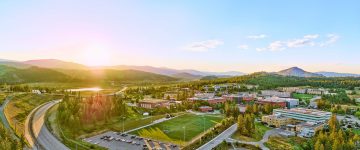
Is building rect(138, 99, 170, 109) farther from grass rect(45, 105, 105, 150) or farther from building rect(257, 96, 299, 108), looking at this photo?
building rect(257, 96, 299, 108)

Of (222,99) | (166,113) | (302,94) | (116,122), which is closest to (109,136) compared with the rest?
(116,122)

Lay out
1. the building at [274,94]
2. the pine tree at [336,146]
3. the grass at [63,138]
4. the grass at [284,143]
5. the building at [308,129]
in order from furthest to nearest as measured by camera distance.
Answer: the building at [274,94], the building at [308,129], the grass at [284,143], the grass at [63,138], the pine tree at [336,146]

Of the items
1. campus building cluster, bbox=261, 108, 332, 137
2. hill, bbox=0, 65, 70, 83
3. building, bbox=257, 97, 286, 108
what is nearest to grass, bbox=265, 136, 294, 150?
campus building cluster, bbox=261, 108, 332, 137

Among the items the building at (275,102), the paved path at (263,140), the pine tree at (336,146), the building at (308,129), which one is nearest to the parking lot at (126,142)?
the paved path at (263,140)

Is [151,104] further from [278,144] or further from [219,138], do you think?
[278,144]

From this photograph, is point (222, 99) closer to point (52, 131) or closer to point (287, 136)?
point (287, 136)

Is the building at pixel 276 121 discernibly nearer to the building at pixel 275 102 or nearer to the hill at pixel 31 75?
the building at pixel 275 102
